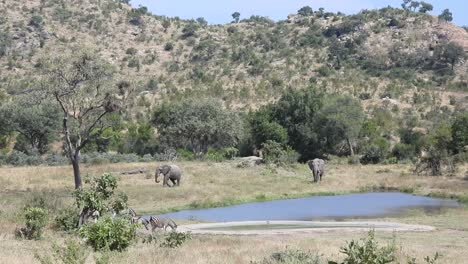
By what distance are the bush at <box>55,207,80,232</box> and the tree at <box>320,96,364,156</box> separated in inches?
2051

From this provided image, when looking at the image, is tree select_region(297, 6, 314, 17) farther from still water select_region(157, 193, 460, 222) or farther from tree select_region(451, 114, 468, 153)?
still water select_region(157, 193, 460, 222)

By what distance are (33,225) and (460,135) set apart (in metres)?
52.2

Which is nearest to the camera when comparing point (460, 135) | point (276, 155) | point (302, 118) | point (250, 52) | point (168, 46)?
point (276, 155)

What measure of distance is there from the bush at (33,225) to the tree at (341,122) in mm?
54698

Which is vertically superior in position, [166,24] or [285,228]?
[166,24]

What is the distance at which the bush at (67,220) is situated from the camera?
76.8ft

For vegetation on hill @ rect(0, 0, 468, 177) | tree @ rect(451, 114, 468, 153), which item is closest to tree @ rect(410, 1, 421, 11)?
vegetation on hill @ rect(0, 0, 468, 177)

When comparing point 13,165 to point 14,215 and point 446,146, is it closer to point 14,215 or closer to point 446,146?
point 14,215

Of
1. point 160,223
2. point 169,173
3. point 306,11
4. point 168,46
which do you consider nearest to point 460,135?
point 169,173

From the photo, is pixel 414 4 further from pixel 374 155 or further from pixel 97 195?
pixel 97 195

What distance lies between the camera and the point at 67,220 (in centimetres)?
2370

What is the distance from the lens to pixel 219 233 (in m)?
24.3

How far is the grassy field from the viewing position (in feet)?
56.9

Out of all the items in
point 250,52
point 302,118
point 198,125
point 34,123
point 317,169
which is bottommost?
point 317,169
